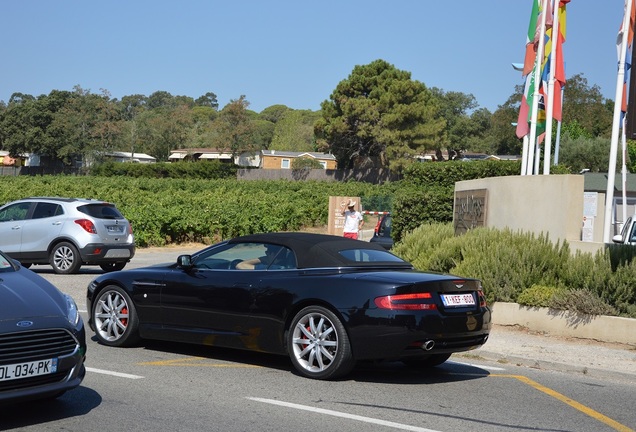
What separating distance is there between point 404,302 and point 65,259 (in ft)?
42.5

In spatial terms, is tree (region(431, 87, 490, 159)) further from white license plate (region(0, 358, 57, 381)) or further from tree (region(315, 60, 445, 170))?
white license plate (region(0, 358, 57, 381))

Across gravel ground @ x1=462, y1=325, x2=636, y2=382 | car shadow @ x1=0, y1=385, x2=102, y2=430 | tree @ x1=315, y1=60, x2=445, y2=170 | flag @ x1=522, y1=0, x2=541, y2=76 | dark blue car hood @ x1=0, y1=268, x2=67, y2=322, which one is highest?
tree @ x1=315, y1=60, x2=445, y2=170

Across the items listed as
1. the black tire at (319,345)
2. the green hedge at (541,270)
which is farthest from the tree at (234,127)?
the black tire at (319,345)

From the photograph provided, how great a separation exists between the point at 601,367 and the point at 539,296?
260 centimetres

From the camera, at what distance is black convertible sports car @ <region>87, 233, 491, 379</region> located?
825cm

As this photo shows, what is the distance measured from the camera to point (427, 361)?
375 inches

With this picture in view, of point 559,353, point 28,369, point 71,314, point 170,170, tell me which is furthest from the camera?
point 170,170

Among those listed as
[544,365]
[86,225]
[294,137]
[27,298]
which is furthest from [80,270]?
[294,137]

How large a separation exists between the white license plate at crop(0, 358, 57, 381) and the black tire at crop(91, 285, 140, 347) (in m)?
3.59

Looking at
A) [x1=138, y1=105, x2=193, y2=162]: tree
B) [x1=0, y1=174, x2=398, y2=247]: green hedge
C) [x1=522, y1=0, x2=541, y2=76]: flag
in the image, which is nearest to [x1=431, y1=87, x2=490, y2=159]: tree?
[x1=138, y1=105, x2=193, y2=162]: tree

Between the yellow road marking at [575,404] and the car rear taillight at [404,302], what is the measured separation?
1.50 metres

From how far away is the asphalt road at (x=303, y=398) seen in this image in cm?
686

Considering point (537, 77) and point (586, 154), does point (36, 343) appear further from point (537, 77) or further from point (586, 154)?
point (586, 154)

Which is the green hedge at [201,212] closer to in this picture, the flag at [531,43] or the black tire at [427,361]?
the flag at [531,43]
